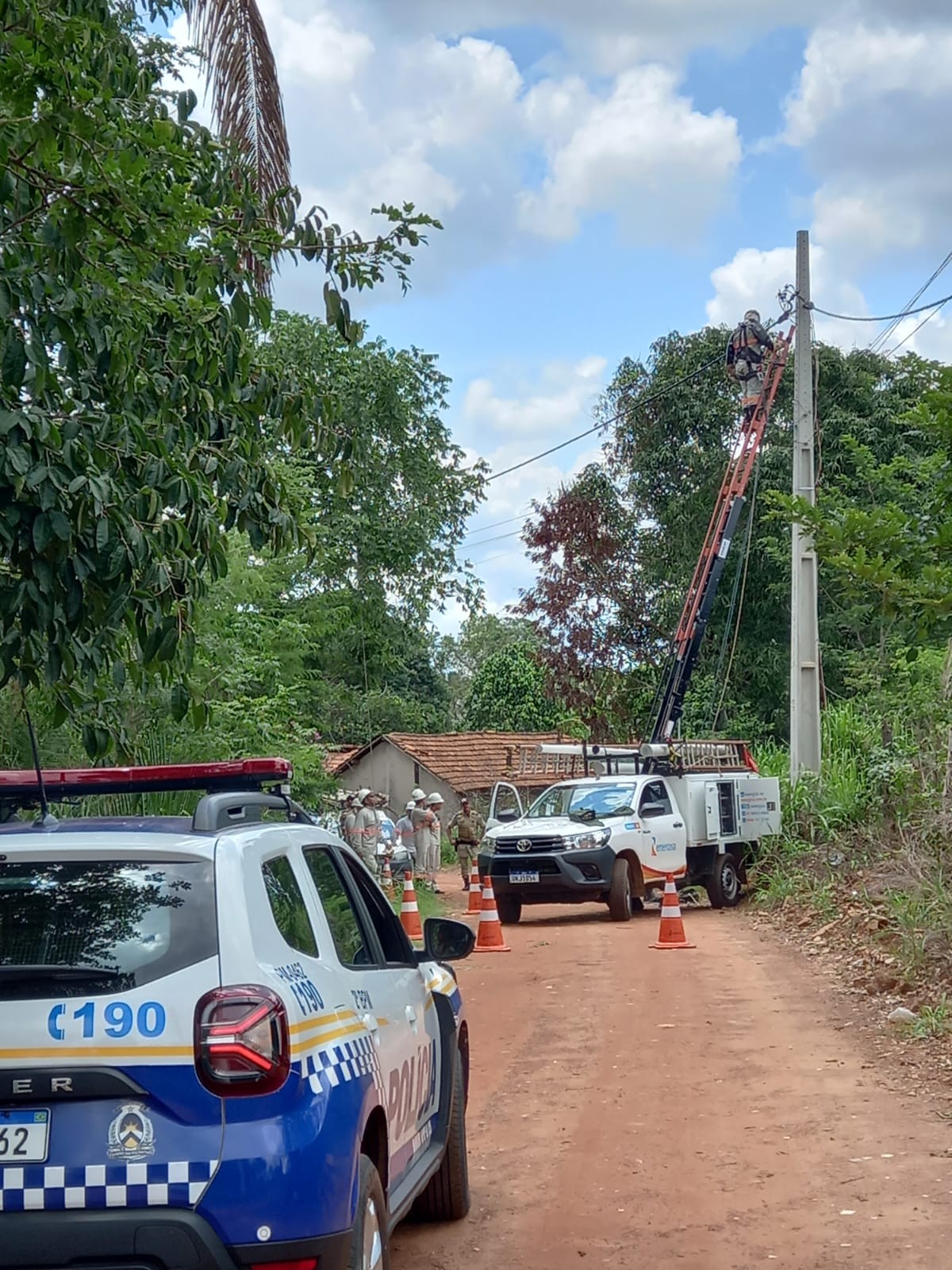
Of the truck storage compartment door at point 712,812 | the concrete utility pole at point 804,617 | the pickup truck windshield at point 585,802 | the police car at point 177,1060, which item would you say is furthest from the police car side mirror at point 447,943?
the concrete utility pole at point 804,617

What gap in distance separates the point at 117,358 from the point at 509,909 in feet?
47.9

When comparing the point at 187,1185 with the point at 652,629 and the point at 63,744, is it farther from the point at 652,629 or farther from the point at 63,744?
the point at 652,629

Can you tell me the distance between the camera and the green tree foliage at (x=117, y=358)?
551 cm

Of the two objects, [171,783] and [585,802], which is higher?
[171,783]

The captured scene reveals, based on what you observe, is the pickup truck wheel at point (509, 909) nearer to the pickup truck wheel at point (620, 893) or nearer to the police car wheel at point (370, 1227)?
the pickup truck wheel at point (620, 893)

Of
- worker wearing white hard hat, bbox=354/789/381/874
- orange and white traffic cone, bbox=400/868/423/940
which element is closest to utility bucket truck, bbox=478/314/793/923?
worker wearing white hard hat, bbox=354/789/381/874

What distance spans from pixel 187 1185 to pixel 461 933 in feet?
7.83

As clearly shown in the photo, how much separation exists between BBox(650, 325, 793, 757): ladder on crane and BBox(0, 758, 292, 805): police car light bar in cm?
1827

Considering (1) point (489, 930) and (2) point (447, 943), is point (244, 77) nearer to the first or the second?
(2) point (447, 943)

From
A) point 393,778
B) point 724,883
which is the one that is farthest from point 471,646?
point 724,883

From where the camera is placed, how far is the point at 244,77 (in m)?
10.7

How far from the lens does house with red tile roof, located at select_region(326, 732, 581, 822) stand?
1684 inches

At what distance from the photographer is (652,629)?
36125 millimetres

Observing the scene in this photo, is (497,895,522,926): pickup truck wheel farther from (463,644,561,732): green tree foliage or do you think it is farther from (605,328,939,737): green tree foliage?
(463,644,561,732): green tree foliage
